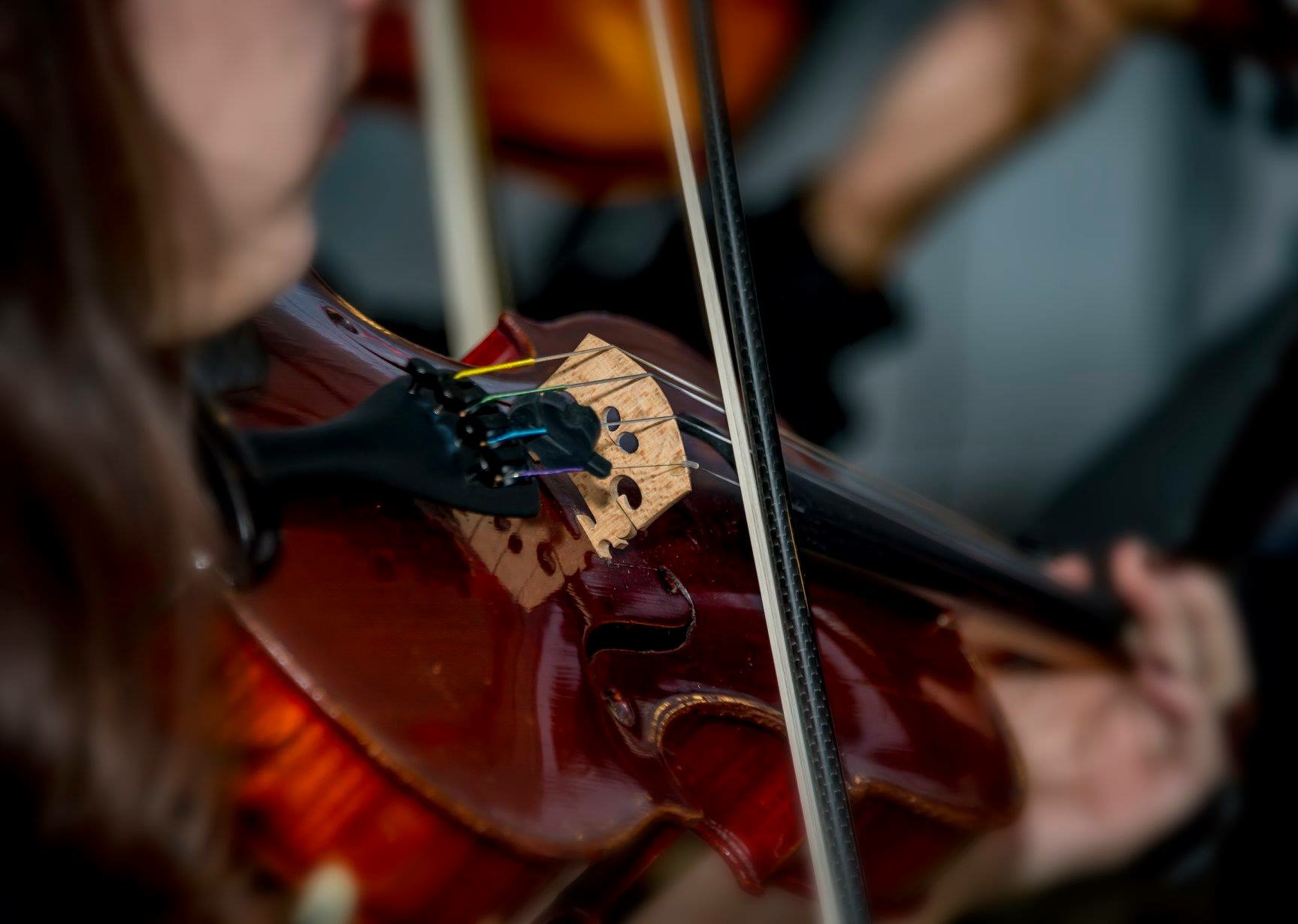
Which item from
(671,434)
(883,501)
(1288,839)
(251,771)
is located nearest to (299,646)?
(251,771)

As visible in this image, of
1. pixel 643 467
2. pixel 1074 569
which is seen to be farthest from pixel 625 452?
pixel 1074 569

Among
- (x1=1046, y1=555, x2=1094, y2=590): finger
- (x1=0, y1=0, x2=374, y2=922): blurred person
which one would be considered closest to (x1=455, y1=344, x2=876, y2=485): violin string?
(x1=0, y1=0, x2=374, y2=922): blurred person

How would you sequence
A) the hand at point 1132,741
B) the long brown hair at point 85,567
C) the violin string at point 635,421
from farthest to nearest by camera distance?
1. the hand at point 1132,741
2. the violin string at point 635,421
3. the long brown hair at point 85,567

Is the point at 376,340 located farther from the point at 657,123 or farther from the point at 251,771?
the point at 657,123

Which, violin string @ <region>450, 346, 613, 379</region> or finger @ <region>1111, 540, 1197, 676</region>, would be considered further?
finger @ <region>1111, 540, 1197, 676</region>

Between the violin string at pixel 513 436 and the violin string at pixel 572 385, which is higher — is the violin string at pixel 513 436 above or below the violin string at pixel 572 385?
above

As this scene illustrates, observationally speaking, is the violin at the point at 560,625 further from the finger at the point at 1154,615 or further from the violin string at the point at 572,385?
the finger at the point at 1154,615

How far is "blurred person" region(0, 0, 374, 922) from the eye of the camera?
24cm

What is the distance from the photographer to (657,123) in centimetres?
78

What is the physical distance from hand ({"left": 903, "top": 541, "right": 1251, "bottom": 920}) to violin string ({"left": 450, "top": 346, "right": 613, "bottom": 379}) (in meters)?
0.40

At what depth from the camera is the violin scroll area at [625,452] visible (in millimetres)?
337

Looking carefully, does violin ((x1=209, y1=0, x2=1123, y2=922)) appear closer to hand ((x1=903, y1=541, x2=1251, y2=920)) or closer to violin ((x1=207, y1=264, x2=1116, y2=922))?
violin ((x1=207, y1=264, x2=1116, y2=922))

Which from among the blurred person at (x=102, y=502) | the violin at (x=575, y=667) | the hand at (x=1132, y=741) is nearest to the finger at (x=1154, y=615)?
the hand at (x=1132, y=741)

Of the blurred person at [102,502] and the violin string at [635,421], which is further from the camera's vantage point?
the violin string at [635,421]
